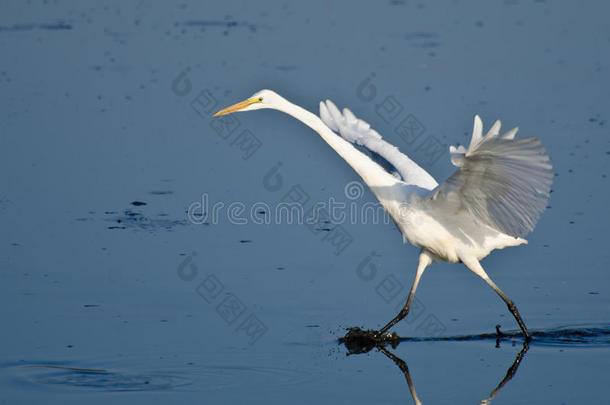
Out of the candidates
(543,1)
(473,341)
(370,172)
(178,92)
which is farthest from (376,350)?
(543,1)

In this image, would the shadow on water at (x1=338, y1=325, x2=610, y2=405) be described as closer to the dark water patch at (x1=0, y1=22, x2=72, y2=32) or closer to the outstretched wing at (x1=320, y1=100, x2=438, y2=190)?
the outstretched wing at (x1=320, y1=100, x2=438, y2=190)

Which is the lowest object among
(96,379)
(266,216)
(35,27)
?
(96,379)

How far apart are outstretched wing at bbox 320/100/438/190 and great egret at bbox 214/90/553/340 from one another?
0.04 ft

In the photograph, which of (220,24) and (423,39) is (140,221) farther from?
(220,24)

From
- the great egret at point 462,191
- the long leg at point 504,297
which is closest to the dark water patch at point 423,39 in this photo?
the great egret at point 462,191

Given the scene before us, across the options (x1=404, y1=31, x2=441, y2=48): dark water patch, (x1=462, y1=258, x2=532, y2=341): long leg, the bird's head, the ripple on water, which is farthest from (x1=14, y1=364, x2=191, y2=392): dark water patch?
(x1=404, y1=31, x2=441, y2=48): dark water patch

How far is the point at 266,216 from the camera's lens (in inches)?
417

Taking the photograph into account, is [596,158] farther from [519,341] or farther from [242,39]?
[242,39]

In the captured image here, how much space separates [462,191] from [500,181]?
36 centimetres

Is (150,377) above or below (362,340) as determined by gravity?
above

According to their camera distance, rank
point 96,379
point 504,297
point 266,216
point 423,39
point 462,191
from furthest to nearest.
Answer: point 423,39
point 266,216
point 504,297
point 462,191
point 96,379

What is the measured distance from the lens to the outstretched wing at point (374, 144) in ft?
29.5

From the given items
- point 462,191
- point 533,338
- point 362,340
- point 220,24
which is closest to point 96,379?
point 362,340

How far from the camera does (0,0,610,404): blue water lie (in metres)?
7.52
